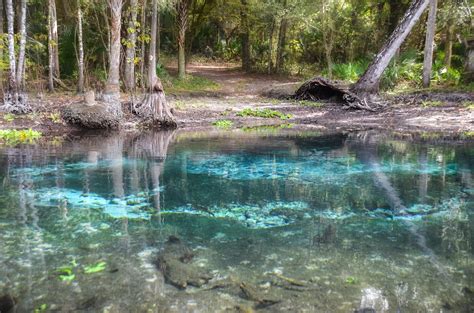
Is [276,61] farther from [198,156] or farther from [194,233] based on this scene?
[194,233]

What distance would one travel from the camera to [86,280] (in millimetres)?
4262

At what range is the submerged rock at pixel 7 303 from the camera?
148 inches

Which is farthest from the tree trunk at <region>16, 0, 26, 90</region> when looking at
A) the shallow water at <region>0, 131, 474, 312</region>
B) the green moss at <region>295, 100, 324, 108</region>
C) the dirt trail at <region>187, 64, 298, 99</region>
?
the green moss at <region>295, 100, 324, 108</region>

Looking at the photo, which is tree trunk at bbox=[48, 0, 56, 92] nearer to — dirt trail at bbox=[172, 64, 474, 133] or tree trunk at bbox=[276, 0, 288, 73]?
dirt trail at bbox=[172, 64, 474, 133]

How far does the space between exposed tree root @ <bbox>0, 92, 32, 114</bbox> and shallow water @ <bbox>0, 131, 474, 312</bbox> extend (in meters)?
3.08

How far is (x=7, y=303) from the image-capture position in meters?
3.86

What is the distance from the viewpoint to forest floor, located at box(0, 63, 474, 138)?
13281mm

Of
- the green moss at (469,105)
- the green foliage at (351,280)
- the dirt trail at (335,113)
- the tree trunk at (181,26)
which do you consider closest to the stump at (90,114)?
the dirt trail at (335,113)

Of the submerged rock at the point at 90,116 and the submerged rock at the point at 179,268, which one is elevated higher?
the submerged rock at the point at 90,116

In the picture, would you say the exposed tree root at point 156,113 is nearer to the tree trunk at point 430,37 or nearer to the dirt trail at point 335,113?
the dirt trail at point 335,113

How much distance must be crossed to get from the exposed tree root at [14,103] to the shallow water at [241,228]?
308cm

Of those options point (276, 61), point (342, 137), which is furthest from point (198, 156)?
point (276, 61)

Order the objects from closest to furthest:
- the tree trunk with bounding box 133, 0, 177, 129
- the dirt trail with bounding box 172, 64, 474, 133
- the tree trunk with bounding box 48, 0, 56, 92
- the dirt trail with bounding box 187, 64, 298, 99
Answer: the tree trunk with bounding box 133, 0, 177, 129, the dirt trail with bounding box 172, 64, 474, 133, the tree trunk with bounding box 48, 0, 56, 92, the dirt trail with bounding box 187, 64, 298, 99

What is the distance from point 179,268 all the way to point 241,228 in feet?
4.39
